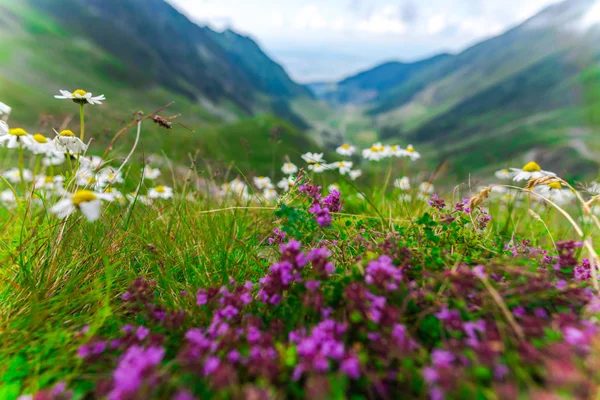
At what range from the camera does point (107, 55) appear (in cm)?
12631

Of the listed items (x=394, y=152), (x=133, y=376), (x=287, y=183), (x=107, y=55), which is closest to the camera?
(x=133, y=376)

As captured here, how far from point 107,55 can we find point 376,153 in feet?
490

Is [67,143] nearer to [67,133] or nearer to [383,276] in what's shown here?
[67,133]

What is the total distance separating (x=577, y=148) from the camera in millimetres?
123562

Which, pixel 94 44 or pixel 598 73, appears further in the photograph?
pixel 598 73

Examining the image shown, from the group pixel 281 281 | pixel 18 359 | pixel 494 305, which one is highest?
pixel 494 305

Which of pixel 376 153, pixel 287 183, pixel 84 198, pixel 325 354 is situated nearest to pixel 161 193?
pixel 287 183

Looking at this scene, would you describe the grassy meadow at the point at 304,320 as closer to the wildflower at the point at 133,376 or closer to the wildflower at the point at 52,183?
the wildflower at the point at 133,376

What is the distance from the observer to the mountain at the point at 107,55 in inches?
3221

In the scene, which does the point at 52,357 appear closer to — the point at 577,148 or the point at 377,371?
the point at 377,371

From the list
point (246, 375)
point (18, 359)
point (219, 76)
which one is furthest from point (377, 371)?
point (219, 76)

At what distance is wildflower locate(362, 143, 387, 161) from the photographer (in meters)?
5.16

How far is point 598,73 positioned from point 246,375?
803 ft

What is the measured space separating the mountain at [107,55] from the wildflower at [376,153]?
6279cm
